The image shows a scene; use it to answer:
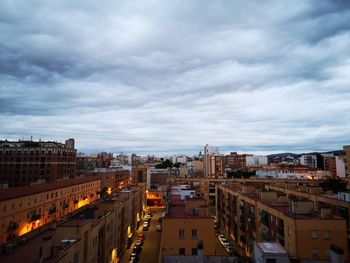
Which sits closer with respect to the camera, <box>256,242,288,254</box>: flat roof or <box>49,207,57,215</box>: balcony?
<box>256,242,288,254</box>: flat roof

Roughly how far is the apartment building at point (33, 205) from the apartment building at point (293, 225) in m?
35.9

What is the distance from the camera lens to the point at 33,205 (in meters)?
49.4

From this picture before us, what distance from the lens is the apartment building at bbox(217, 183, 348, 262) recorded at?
97.8 feet

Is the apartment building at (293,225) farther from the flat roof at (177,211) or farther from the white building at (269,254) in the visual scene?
the flat roof at (177,211)

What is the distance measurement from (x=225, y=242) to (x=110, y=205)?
2405cm

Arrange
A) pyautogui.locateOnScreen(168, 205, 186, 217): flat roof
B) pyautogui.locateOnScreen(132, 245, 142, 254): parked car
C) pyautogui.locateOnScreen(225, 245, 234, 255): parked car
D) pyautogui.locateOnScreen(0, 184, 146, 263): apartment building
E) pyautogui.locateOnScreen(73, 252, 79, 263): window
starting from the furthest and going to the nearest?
pyautogui.locateOnScreen(225, 245, 234, 255): parked car, pyautogui.locateOnScreen(132, 245, 142, 254): parked car, pyautogui.locateOnScreen(168, 205, 186, 217): flat roof, pyautogui.locateOnScreen(73, 252, 79, 263): window, pyautogui.locateOnScreen(0, 184, 146, 263): apartment building

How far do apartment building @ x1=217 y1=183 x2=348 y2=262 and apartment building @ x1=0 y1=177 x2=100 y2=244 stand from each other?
118ft

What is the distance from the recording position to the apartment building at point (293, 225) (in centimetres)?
2980

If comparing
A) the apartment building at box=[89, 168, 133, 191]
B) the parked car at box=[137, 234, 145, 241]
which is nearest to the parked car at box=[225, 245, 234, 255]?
the parked car at box=[137, 234, 145, 241]

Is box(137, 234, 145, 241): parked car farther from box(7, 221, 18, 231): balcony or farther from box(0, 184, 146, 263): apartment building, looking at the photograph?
box(7, 221, 18, 231): balcony

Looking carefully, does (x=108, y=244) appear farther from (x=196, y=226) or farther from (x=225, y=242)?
(x=225, y=242)

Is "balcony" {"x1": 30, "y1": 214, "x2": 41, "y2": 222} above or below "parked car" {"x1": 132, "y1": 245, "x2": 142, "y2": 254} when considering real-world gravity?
above

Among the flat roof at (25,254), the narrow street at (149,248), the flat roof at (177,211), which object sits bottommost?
the narrow street at (149,248)

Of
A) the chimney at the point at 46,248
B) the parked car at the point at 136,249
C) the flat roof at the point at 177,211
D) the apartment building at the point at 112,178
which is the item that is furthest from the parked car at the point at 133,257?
the apartment building at the point at 112,178
